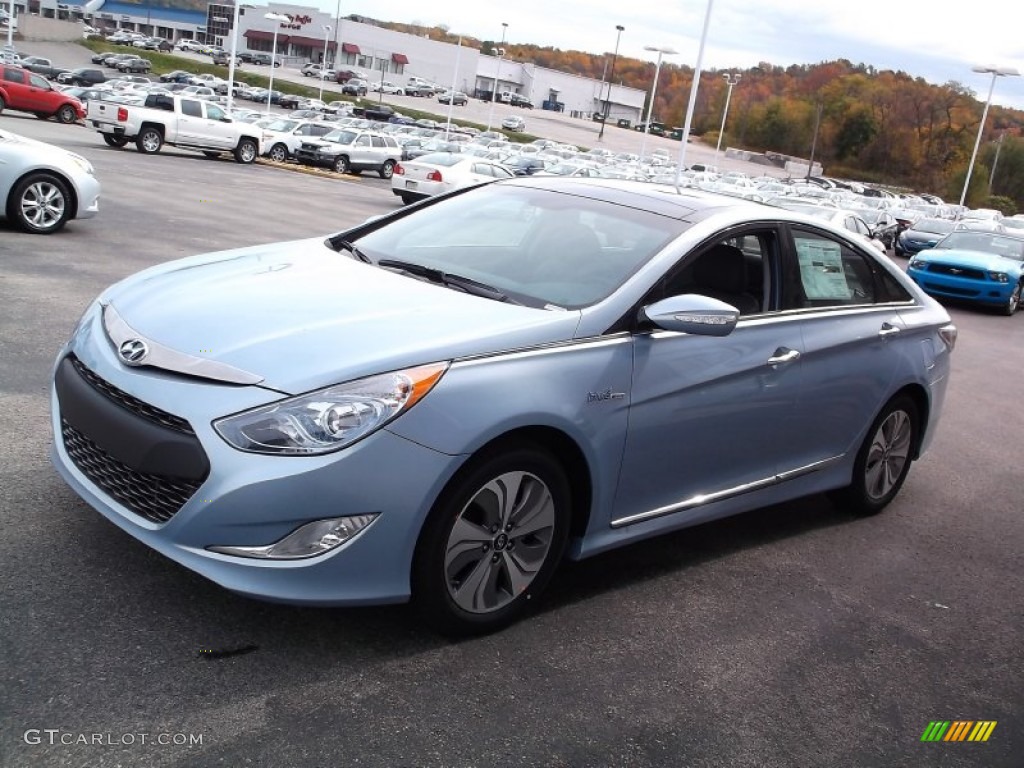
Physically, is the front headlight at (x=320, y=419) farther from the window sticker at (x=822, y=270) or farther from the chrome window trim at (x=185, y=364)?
the window sticker at (x=822, y=270)

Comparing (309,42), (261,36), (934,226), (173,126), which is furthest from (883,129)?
(173,126)

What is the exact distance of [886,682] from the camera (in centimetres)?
394

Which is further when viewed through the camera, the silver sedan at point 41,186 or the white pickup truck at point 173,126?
the white pickup truck at point 173,126

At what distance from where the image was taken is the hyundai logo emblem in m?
3.50

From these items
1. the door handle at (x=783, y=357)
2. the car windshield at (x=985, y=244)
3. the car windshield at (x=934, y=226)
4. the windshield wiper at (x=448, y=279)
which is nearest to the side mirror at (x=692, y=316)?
the windshield wiper at (x=448, y=279)

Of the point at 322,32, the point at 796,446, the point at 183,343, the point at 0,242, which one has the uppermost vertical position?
the point at 322,32

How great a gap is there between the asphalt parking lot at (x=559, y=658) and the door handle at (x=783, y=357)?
3.25ft

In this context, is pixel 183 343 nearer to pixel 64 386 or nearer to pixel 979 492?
pixel 64 386

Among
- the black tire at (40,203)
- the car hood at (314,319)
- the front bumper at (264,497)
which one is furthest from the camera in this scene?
the black tire at (40,203)

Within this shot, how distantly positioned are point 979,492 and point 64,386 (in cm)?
571

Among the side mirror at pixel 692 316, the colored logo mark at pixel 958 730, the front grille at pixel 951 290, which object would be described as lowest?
the colored logo mark at pixel 958 730

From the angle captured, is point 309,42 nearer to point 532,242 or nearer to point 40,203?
point 40,203

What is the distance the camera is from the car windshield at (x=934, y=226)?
103 ft

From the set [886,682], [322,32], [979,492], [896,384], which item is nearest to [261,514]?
[886,682]
